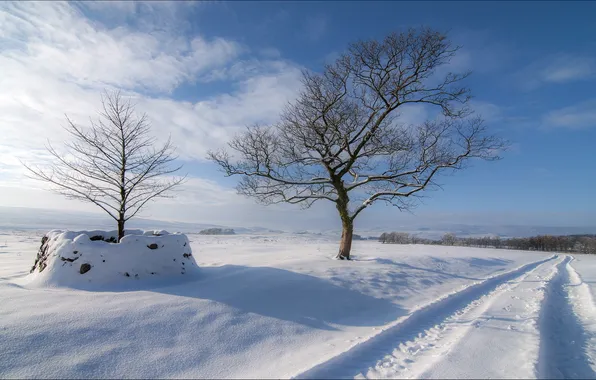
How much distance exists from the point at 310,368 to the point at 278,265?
6.02m

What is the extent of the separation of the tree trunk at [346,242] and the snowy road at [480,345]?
15.2 ft

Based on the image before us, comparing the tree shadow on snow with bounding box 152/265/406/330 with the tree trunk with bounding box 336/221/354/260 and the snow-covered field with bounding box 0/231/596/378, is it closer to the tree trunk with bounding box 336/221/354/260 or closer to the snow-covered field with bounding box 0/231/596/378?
the snow-covered field with bounding box 0/231/596/378

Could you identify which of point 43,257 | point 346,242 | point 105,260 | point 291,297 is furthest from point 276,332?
point 346,242

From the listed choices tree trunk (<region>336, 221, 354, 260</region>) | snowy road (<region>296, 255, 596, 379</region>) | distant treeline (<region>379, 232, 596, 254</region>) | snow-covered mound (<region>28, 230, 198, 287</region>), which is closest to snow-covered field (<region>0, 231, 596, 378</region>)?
snowy road (<region>296, 255, 596, 379</region>)

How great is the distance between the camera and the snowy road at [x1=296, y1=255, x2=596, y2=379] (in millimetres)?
3924

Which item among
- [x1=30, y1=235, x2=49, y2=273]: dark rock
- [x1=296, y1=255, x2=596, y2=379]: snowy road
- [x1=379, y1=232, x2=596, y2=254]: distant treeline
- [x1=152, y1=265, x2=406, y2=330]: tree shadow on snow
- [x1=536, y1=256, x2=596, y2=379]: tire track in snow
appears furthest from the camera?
[x1=379, y1=232, x2=596, y2=254]: distant treeline

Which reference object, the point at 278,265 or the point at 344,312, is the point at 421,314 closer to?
the point at 344,312

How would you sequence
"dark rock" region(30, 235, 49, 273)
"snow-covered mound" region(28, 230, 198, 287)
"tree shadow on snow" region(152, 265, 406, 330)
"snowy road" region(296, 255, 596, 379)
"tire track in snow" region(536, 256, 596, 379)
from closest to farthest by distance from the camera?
1. "snowy road" region(296, 255, 596, 379)
2. "tire track in snow" region(536, 256, 596, 379)
3. "tree shadow on snow" region(152, 265, 406, 330)
4. "snow-covered mound" region(28, 230, 198, 287)
5. "dark rock" region(30, 235, 49, 273)

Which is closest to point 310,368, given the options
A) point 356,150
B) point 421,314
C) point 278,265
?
point 421,314

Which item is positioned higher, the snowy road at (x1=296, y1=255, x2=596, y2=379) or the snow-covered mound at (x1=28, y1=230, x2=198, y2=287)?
the snow-covered mound at (x1=28, y1=230, x2=198, y2=287)

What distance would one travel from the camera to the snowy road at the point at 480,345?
3924mm

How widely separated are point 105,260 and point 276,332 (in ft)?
14.9

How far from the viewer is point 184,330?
184 inches

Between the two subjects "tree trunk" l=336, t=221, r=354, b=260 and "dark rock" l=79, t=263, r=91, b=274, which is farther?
"tree trunk" l=336, t=221, r=354, b=260
